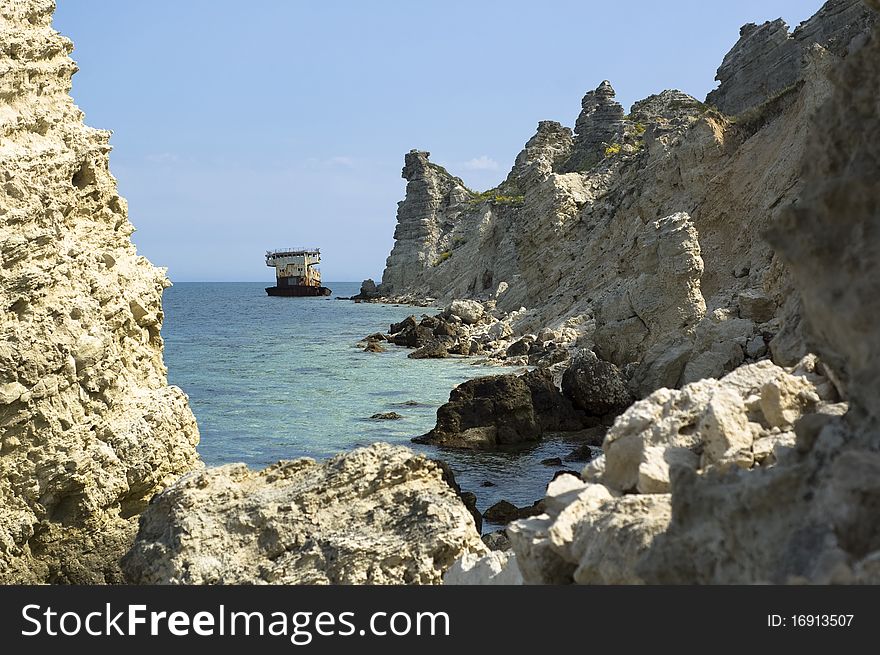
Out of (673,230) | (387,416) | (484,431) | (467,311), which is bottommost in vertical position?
(387,416)

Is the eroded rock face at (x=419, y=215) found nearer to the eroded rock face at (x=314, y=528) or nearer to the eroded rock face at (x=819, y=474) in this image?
the eroded rock face at (x=314, y=528)

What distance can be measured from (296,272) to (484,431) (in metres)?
123

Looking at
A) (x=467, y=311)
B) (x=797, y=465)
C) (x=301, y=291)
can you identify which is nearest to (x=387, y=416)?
(x=797, y=465)

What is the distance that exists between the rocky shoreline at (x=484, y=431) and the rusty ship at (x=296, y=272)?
4571 inches

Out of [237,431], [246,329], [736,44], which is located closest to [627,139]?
[736,44]

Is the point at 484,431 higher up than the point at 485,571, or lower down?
lower down

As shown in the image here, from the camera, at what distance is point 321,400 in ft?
104

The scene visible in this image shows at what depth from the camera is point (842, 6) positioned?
50.3m

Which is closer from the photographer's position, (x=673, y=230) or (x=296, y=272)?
(x=673, y=230)

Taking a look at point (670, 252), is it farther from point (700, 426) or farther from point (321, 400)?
point (700, 426)

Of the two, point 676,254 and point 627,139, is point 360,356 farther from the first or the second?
point 627,139

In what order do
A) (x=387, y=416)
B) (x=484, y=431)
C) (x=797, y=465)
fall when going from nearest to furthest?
(x=797, y=465) < (x=484, y=431) < (x=387, y=416)

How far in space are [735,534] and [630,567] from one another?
63 centimetres

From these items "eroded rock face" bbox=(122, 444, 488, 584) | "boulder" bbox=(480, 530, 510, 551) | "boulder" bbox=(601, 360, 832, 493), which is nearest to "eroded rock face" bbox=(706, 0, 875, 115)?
"boulder" bbox=(480, 530, 510, 551)
